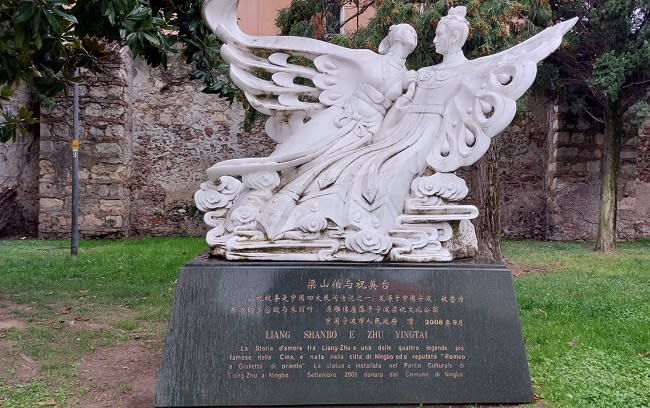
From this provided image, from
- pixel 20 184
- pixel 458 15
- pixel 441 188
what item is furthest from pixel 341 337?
pixel 20 184

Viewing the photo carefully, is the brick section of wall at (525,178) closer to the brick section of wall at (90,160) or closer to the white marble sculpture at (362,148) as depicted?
the brick section of wall at (90,160)

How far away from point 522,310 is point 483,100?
2354mm

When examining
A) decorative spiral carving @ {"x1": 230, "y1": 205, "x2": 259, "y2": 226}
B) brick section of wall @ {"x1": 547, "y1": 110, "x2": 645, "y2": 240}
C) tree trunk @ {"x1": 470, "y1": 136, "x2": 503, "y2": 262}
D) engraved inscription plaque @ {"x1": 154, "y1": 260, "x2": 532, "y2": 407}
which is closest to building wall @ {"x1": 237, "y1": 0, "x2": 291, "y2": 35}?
brick section of wall @ {"x1": 547, "y1": 110, "x2": 645, "y2": 240}

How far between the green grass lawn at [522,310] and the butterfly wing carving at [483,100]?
4.33ft

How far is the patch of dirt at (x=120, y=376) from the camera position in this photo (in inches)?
122

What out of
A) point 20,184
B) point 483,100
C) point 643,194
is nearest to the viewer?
point 483,100

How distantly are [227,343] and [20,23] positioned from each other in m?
2.03

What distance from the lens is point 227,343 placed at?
2803 mm

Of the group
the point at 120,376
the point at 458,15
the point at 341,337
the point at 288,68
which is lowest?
the point at 120,376

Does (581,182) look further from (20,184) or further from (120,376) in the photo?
(20,184)

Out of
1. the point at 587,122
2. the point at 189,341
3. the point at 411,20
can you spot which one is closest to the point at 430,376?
the point at 189,341

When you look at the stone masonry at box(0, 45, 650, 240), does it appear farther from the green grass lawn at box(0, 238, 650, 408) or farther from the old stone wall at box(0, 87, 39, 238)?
the green grass lawn at box(0, 238, 650, 408)

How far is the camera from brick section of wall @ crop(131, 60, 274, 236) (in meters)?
10.4

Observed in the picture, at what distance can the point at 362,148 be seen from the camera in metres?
3.44
